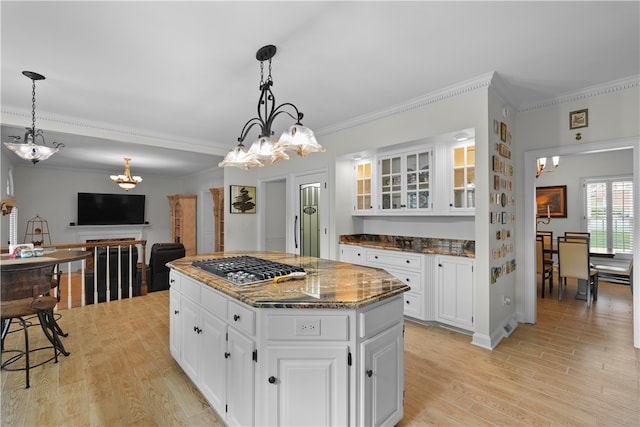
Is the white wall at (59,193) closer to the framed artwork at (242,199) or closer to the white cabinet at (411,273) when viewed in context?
the framed artwork at (242,199)

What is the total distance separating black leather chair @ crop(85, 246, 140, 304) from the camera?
4.42 m

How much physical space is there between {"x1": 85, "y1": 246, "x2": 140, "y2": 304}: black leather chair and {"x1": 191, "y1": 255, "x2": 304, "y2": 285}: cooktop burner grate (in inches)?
121

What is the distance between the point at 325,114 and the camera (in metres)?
3.80

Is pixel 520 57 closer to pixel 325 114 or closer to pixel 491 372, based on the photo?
pixel 325 114

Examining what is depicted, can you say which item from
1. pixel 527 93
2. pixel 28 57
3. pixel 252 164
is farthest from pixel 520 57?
pixel 28 57

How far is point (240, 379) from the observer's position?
1623mm

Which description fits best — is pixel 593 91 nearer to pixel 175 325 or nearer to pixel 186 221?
pixel 175 325

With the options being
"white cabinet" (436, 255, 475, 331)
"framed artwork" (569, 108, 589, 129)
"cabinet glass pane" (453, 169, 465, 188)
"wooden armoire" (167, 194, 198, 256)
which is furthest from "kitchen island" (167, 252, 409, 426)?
"wooden armoire" (167, 194, 198, 256)

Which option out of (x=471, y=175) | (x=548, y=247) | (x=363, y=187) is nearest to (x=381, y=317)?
(x=471, y=175)

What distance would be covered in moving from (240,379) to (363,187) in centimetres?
320

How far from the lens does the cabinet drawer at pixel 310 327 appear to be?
1445 mm

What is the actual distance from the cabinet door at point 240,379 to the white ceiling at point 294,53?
1.98 meters

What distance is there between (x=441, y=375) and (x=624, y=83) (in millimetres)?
3189

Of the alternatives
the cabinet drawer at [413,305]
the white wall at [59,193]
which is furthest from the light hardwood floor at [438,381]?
the white wall at [59,193]
